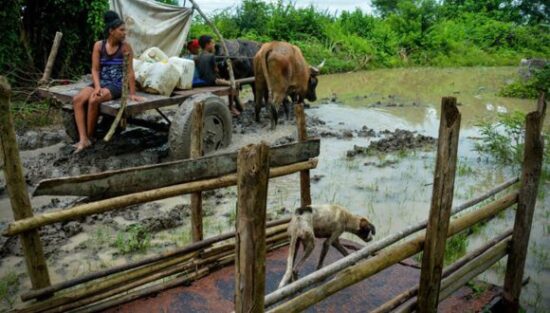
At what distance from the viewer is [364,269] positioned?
2469 mm

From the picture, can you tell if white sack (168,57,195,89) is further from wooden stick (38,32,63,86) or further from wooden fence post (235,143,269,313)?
wooden fence post (235,143,269,313)

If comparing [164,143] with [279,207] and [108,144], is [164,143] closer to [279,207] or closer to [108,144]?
[108,144]

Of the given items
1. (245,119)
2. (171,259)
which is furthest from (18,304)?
(245,119)

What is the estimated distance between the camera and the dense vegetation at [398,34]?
18734mm

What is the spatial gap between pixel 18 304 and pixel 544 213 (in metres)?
4.97

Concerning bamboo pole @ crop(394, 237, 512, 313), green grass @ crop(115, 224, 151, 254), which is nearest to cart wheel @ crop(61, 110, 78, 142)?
green grass @ crop(115, 224, 151, 254)

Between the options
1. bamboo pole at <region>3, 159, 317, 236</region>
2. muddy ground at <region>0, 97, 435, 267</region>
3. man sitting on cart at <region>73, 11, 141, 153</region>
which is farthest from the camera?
man sitting on cart at <region>73, 11, 141, 153</region>

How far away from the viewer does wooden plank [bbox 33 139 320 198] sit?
87.3 inches

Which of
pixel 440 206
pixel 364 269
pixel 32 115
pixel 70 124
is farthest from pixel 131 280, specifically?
pixel 32 115

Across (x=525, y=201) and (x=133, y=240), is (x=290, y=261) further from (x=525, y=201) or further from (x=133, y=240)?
(x=133, y=240)

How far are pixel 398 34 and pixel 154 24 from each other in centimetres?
1646

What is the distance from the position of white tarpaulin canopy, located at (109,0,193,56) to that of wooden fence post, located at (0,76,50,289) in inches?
238

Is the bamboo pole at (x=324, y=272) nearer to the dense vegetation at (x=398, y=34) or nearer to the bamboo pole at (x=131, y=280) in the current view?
the bamboo pole at (x=131, y=280)

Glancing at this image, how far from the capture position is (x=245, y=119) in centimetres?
929
